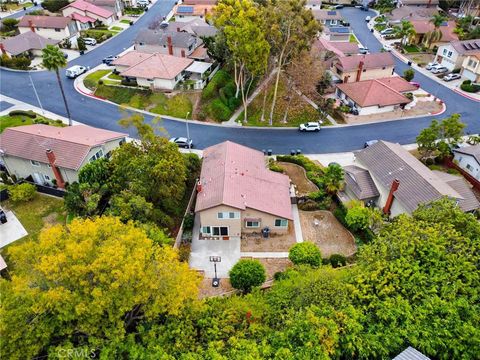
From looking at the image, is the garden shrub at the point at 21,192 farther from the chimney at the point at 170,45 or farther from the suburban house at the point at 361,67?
the suburban house at the point at 361,67

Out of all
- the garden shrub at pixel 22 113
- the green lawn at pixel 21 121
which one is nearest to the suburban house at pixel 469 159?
the green lawn at pixel 21 121

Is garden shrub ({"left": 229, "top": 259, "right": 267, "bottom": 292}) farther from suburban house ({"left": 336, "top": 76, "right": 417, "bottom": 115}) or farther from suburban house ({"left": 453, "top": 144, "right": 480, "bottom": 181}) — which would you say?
suburban house ({"left": 336, "top": 76, "right": 417, "bottom": 115})

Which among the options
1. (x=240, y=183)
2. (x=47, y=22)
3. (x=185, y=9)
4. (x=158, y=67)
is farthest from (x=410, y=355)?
(x=185, y=9)

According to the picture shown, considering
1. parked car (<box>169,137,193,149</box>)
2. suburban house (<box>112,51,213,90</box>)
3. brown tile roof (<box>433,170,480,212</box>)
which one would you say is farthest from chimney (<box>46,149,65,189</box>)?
brown tile roof (<box>433,170,480,212</box>)

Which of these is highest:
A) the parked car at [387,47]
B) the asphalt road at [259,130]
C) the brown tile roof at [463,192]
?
the brown tile roof at [463,192]

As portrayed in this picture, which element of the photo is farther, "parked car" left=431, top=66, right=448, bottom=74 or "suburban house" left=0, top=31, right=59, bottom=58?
"parked car" left=431, top=66, right=448, bottom=74

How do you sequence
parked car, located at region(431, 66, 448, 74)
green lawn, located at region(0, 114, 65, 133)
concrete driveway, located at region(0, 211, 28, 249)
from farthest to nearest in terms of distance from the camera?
parked car, located at region(431, 66, 448, 74) < green lawn, located at region(0, 114, 65, 133) < concrete driveway, located at region(0, 211, 28, 249)

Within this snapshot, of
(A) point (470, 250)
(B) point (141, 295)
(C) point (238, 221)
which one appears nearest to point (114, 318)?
(B) point (141, 295)
